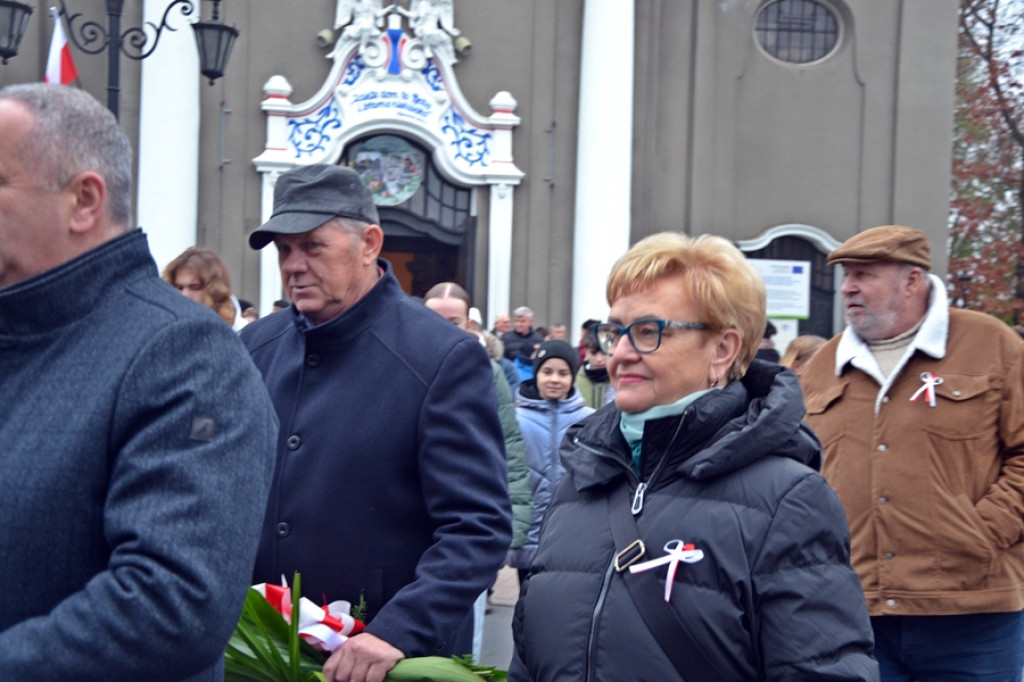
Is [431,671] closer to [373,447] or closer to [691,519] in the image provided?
[373,447]

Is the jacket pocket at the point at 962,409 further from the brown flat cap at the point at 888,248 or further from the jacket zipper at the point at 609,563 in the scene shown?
the jacket zipper at the point at 609,563

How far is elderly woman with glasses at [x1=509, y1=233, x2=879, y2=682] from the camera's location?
236 centimetres

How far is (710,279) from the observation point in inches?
103

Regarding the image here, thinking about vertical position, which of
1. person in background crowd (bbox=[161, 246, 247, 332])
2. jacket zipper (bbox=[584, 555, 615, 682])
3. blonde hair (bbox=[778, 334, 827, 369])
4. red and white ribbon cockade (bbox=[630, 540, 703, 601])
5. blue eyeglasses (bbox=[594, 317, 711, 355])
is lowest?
jacket zipper (bbox=[584, 555, 615, 682])

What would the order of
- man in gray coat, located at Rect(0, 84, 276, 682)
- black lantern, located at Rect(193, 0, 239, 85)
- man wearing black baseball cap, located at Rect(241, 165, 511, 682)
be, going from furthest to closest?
black lantern, located at Rect(193, 0, 239, 85) → man wearing black baseball cap, located at Rect(241, 165, 511, 682) → man in gray coat, located at Rect(0, 84, 276, 682)

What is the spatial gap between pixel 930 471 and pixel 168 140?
12542 millimetres

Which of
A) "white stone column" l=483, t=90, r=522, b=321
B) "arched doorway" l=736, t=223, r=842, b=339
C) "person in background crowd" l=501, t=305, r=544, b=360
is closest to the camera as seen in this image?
"person in background crowd" l=501, t=305, r=544, b=360

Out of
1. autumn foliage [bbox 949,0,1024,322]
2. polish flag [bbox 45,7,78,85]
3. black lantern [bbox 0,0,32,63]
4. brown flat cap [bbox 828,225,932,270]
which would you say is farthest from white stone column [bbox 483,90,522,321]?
autumn foliage [bbox 949,0,1024,322]

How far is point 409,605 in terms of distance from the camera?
3029 mm

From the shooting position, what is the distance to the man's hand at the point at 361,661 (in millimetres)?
2900

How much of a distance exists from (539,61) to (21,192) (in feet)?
48.7

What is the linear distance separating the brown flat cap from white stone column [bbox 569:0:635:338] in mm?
11714

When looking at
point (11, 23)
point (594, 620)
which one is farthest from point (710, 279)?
point (11, 23)

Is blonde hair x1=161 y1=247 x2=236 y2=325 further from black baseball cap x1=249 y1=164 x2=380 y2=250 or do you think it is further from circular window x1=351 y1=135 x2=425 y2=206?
circular window x1=351 y1=135 x2=425 y2=206
